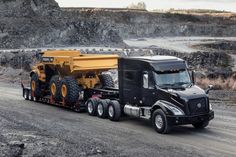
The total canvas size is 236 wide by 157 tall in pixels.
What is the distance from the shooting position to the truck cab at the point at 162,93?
15.1 meters

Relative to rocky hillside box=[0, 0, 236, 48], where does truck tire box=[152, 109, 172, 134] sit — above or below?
below

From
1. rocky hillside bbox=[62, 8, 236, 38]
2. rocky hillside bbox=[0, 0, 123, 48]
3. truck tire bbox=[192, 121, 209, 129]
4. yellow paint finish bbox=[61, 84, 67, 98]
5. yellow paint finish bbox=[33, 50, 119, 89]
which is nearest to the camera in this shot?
truck tire bbox=[192, 121, 209, 129]

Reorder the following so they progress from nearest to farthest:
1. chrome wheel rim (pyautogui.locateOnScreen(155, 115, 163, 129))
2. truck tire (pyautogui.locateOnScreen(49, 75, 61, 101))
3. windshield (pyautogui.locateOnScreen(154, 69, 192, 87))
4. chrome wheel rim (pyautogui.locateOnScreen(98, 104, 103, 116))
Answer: chrome wheel rim (pyautogui.locateOnScreen(155, 115, 163, 129))
windshield (pyautogui.locateOnScreen(154, 69, 192, 87))
chrome wheel rim (pyautogui.locateOnScreen(98, 104, 103, 116))
truck tire (pyautogui.locateOnScreen(49, 75, 61, 101))

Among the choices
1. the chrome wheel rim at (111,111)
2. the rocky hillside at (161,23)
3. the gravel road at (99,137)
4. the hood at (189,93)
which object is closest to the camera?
the gravel road at (99,137)

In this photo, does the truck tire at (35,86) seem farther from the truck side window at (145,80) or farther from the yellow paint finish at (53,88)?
the truck side window at (145,80)

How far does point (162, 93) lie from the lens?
1559 cm

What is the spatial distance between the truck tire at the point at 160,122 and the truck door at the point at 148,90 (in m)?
0.57

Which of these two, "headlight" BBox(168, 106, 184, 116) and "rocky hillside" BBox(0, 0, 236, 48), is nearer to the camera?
"headlight" BBox(168, 106, 184, 116)

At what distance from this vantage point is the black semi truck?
15.2 meters

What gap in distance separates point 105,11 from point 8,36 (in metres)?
56.8

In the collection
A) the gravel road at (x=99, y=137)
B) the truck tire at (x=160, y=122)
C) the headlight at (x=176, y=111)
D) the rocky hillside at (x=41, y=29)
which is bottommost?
the gravel road at (x=99, y=137)

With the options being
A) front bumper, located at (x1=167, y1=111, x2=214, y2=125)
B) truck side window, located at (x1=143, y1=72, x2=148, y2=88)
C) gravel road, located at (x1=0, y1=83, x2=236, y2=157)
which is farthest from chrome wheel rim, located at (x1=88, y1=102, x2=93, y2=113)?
front bumper, located at (x1=167, y1=111, x2=214, y2=125)

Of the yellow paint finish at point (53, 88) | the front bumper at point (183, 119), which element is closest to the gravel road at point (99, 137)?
the front bumper at point (183, 119)

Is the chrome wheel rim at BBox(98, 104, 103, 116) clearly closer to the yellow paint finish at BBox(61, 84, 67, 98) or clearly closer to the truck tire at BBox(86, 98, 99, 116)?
the truck tire at BBox(86, 98, 99, 116)
